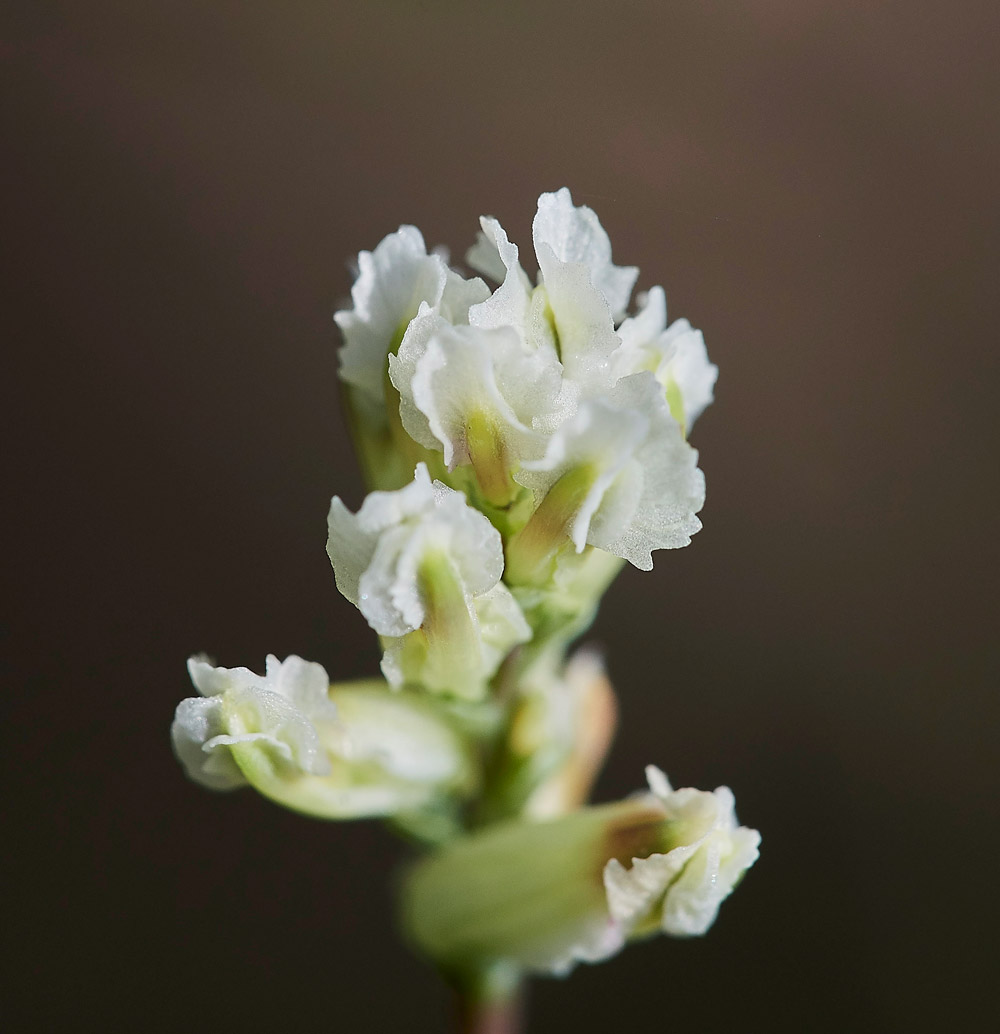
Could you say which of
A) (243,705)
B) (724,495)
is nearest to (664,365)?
(243,705)

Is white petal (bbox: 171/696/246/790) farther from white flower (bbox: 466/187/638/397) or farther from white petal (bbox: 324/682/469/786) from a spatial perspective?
white flower (bbox: 466/187/638/397)

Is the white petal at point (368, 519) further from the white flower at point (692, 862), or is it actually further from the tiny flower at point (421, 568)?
the white flower at point (692, 862)

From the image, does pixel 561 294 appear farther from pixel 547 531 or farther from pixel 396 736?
pixel 396 736

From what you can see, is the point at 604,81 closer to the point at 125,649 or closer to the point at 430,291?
the point at 430,291

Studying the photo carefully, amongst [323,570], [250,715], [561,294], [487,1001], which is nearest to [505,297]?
[561,294]

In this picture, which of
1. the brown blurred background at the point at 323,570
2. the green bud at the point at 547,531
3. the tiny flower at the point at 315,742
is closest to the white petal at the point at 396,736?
the tiny flower at the point at 315,742

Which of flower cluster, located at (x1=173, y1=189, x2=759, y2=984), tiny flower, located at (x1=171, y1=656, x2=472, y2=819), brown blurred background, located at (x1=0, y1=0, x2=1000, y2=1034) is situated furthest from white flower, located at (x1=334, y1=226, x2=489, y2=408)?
brown blurred background, located at (x1=0, y1=0, x2=1000, y2=1034)
